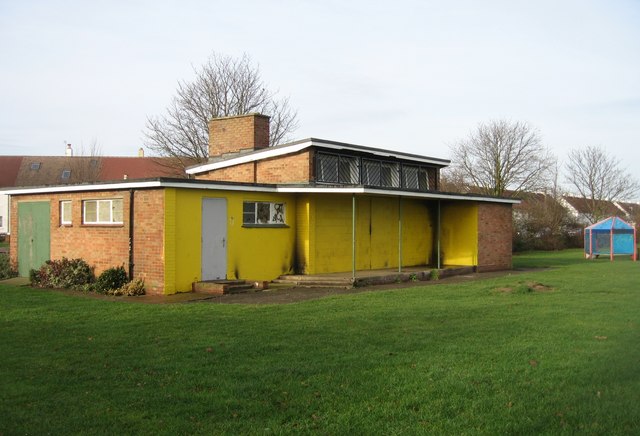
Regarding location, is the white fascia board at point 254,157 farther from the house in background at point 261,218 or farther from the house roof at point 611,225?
the house roof at point 611,225

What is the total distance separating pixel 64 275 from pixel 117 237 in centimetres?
204

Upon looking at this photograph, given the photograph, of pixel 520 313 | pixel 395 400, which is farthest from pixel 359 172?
pixel 395 400

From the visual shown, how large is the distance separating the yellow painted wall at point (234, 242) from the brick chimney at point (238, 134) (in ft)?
14.4

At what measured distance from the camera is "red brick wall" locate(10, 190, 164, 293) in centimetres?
1530

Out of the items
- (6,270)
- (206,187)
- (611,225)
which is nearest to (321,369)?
(206,187)

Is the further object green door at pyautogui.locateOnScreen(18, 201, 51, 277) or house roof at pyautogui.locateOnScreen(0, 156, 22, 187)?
house roof at pyautogui.locateOnScreen(0, 156, 22, 187)

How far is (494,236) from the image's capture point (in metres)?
23.9

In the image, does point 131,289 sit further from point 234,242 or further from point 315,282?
point 315,282

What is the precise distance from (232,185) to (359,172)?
565 cm

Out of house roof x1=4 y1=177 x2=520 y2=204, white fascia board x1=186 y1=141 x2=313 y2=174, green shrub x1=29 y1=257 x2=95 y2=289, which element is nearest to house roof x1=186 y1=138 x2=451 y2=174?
white fascia board x1=186 y1=141 x2=313 y2=174

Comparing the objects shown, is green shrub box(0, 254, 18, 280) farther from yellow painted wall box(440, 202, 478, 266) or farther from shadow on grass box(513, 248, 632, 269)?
shadow on grass box(513, 248, 632, 269)

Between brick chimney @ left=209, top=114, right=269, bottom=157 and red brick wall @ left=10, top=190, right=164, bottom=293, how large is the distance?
6.51 m

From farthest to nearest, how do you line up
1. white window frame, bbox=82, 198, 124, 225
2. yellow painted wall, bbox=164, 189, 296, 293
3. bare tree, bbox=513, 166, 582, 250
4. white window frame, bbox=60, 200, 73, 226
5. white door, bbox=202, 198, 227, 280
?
bare tree, bbox=513, 166, 582, 250
white window frame, bbox=60, 200, 73, 226
white window frame, bbox=82, 198, 124, 225
white door, bbox=202, 198, 227, 280
yellow painted wall, bbox=164, 189, 296, 293

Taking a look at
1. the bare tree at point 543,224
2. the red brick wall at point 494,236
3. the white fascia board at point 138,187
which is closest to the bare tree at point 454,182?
the bare tree at point 543,224
